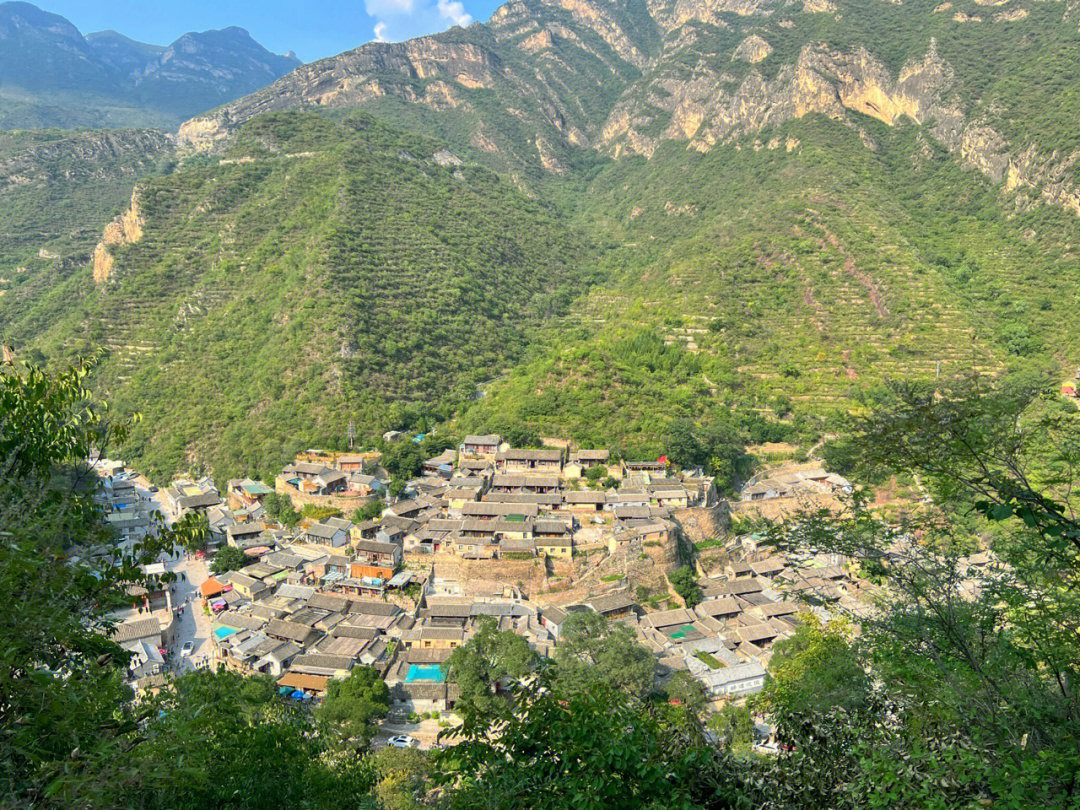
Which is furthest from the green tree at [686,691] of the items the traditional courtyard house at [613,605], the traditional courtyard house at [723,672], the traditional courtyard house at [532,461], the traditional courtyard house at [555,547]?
the traditional courtyard house at [532,461]

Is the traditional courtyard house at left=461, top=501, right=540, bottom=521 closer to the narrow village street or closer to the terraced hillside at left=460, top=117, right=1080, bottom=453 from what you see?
the terraced hillside at left=460, top=117, right=1080, bottom=453

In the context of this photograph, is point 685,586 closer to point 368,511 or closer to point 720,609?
point 720,609

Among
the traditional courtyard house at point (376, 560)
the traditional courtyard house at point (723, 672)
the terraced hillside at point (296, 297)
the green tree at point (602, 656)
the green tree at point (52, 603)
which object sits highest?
the terraced hillside at point (296, 297)

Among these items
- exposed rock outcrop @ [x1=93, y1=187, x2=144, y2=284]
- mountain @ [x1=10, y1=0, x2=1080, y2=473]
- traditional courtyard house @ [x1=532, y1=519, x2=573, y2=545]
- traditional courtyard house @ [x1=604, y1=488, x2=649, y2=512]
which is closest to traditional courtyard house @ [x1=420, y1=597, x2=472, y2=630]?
traditional courtyard house @ [x1=532, y1=519, x2=573, y2=545]

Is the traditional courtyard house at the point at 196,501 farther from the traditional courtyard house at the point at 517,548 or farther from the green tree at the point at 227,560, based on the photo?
the traditional courtyard house at the point at 517,548

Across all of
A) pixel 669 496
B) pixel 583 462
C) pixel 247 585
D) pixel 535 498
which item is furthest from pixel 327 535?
pixel 669 496

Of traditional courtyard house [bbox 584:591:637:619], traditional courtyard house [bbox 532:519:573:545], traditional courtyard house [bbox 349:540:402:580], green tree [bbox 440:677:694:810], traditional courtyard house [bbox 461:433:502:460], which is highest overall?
green tree [bbox 440:677:694:810]
